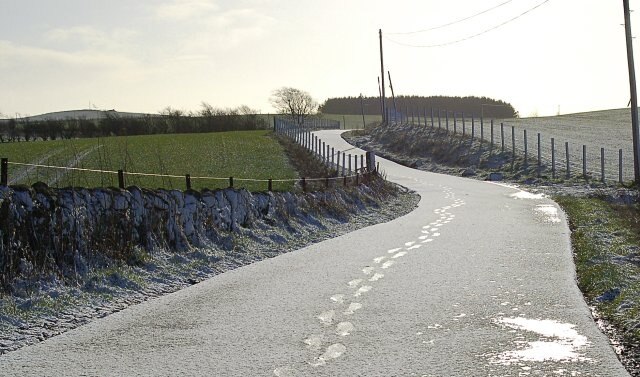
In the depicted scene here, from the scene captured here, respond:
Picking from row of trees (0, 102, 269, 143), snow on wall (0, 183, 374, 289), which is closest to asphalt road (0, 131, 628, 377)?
snow on wall (0, 183, 374, 289)

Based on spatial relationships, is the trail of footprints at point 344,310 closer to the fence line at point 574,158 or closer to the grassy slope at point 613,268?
the grassy slope at point 613,268

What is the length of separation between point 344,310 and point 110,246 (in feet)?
13.5

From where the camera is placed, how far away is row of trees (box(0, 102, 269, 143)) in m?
67.0

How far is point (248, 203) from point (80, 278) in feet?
19.8

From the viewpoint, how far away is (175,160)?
1871 inches

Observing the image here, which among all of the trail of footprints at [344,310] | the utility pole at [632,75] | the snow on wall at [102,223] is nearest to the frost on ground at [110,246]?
the snow on wall at [102,223]

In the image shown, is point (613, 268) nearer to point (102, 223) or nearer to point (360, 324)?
point (360, 324)

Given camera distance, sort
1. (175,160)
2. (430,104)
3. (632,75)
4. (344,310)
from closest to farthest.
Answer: (344,310)
(632,75)
(175,160)
(430,104)

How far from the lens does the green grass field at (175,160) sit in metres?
31.0

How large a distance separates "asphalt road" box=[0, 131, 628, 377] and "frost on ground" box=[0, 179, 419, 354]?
1.72 ft

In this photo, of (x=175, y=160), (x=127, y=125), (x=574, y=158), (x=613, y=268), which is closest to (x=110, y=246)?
(x=613, y=268)

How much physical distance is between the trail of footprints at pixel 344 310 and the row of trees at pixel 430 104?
128770mm

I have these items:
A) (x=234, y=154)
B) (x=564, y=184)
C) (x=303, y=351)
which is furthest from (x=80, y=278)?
(x=234, y=154)

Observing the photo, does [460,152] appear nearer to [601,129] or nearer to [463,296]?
[601,129]
